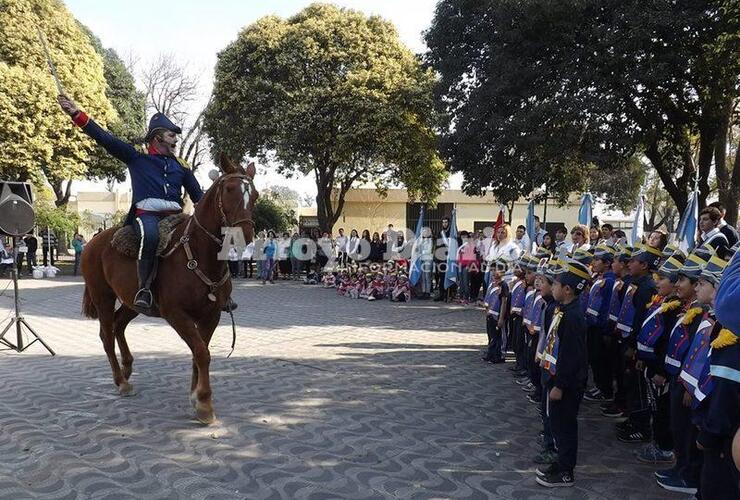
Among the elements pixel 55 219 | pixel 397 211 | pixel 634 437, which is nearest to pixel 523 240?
pixel 634 437

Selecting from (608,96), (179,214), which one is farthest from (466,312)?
(179,214)

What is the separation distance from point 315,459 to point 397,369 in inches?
132

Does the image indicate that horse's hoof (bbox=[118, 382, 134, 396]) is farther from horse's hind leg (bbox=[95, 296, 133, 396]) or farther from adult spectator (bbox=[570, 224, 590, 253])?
adult spectator (bbox=[570, 224, 590, 253])

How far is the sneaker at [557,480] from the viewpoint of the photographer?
13.8ft

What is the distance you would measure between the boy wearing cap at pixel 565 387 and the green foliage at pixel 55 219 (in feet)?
84.6

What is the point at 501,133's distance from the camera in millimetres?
14188

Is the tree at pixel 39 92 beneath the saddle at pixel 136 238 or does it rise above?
above

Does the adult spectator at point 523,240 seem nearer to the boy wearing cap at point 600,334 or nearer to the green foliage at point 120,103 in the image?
the boy wearing cap at point 600,334

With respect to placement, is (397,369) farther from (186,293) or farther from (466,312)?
(466,312)

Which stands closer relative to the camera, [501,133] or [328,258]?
[501,133]

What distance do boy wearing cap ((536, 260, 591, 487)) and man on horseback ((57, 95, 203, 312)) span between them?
4.01 m

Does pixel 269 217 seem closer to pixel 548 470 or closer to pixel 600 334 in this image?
pixel 600 334

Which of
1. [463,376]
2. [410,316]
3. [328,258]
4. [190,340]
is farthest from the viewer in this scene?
[328,258]

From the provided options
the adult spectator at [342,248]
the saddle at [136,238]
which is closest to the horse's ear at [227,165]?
the saddle at [136,238]
